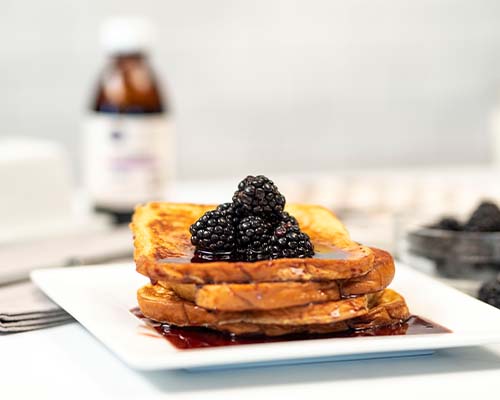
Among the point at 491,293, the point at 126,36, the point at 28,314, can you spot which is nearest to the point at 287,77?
the point at 126,36

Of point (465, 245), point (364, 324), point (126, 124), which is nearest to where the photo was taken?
point (364, 324)

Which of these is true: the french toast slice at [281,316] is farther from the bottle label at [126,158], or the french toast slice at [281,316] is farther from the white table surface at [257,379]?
the bottle label at [126,158]

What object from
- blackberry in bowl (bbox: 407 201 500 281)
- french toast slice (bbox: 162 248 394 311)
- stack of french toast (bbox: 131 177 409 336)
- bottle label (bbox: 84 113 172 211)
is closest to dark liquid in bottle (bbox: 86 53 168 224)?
bottle label (bbox: 84 113 172 211)

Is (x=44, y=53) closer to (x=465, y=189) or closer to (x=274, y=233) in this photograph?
(x=465, y=189)

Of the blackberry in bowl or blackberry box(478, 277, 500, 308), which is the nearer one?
blackberry box(478, 277, 500, 308)

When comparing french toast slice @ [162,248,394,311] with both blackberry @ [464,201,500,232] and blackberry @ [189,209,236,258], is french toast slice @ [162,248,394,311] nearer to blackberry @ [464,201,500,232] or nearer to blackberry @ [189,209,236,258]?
blackberry @ [189,209,236,258]

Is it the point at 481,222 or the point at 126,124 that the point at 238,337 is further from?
the point at 126,124
